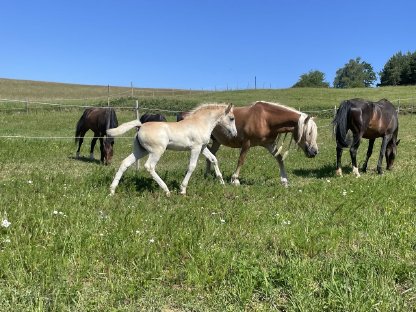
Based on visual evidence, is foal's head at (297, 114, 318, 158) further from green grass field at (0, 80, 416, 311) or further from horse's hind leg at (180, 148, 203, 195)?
horse's hind leg at (180, 148, 203, 195)

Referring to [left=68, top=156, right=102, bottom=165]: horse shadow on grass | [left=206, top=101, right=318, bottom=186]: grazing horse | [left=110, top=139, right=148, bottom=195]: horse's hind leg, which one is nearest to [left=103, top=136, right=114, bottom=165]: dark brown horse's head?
[left=68, top=156, right=102, bottom=165]: horse shadow on grass

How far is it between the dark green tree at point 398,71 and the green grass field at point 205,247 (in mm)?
98108

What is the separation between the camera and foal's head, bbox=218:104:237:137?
327 inches

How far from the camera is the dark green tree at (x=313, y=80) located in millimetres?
120425

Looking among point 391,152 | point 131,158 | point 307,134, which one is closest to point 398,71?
point 391,152

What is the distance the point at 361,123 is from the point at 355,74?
138994 millimetres

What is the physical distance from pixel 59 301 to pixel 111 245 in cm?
113

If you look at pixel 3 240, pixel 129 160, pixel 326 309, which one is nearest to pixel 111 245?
pixel 3 240

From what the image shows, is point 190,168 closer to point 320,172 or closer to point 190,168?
point 190,168

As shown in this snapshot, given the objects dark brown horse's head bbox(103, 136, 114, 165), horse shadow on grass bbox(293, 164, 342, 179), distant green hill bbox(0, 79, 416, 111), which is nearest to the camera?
horse shadow on grass bbox(293, 164, 342, 179)

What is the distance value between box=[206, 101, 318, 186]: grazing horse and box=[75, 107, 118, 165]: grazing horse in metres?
4.77

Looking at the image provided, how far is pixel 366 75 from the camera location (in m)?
138

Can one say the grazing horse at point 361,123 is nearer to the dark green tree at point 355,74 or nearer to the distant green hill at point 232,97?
the distant green hill at point 232,97

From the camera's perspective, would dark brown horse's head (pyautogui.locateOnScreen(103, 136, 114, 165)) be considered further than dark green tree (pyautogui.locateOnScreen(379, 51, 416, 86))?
No
